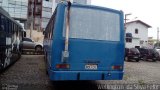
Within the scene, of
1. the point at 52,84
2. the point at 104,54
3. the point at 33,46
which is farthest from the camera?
the point at 33,46

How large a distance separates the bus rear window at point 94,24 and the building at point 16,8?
4967 cm

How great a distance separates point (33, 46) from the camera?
107 feet

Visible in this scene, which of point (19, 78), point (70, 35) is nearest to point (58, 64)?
point (70, 35)

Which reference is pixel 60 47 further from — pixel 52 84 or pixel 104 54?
pixel 52 84

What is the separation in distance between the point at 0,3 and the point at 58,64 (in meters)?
50.4

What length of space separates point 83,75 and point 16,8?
51894mm

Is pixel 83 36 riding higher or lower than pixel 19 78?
higher

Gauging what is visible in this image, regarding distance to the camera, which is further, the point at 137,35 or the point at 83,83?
the point at 137,35

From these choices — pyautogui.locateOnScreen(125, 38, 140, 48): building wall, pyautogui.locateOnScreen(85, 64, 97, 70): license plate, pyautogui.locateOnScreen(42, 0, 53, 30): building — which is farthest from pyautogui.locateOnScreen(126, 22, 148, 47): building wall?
pyautogui.locateOnScreen(85, 64, 97, 70): license plate

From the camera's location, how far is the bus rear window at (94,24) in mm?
8711

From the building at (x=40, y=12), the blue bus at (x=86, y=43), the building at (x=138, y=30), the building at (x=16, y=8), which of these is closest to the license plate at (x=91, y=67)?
the blue bus at (x=86, y=43)

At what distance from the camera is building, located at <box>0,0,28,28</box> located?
56.5m

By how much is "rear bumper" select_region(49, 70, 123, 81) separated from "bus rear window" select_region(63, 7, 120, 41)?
1157 mm

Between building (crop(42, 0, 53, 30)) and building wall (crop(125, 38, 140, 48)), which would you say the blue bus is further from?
building (crop(42, 0, 53, 30))
